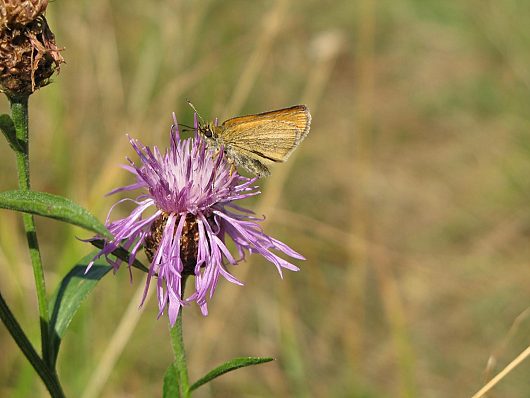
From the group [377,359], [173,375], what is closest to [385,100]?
[377,359]

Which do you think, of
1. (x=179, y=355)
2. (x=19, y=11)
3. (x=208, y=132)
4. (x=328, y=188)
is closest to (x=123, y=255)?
(x=179, y=355)

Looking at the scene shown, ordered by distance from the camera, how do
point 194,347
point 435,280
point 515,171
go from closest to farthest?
A: point 194,347 < point 435,280 < point 515,171

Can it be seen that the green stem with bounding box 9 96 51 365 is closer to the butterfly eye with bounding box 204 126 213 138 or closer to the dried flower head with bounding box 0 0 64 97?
the dried flower head with bounding box 0 0 64 97

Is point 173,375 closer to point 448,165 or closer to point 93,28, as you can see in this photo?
point 93,28

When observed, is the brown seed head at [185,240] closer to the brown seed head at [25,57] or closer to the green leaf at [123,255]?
the green leaf at [123,255]

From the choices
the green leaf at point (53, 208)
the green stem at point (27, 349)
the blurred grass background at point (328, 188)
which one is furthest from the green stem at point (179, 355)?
the blurred grass background at point (328, 188)
